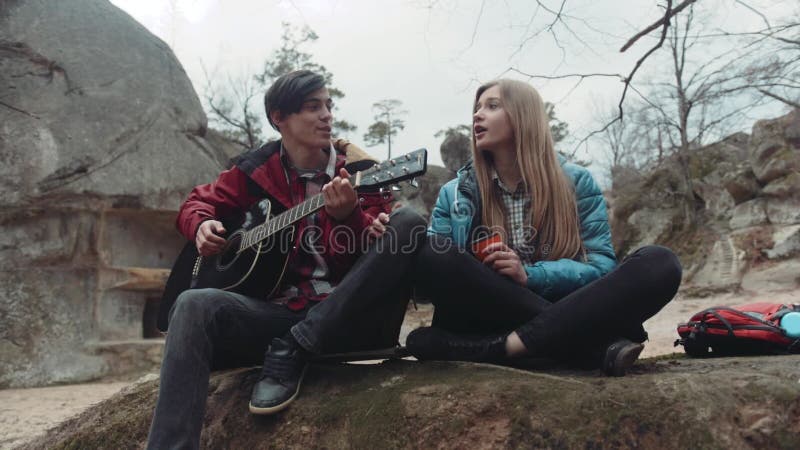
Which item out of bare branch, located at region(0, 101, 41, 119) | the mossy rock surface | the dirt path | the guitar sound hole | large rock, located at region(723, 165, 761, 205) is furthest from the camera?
large rock, located at region(723, 165, 761, 205)

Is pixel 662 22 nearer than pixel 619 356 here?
No

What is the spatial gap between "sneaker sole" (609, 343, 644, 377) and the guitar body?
1.17 metres

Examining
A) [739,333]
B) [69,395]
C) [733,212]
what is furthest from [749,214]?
[69,395]

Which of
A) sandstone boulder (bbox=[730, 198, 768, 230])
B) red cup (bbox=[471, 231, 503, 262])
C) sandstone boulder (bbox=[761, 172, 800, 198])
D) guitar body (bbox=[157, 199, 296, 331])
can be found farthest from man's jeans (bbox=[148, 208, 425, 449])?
sandstone boulder (bbox=[730, 198, 768, 230])

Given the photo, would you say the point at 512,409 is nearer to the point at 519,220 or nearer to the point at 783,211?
the point at 519,220

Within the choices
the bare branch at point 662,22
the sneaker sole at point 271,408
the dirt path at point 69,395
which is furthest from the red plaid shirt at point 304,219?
the dirt path at point 69,395

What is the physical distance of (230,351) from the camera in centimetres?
224

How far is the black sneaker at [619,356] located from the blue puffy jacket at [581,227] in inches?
12.7

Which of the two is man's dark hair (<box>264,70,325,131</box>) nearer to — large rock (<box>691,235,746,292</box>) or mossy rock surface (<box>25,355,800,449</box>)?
mossy rock surface (<box>25,355,800,449</box>)

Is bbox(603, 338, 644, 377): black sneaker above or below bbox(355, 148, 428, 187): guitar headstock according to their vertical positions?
below

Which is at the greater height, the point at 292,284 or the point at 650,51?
the point at 650,51

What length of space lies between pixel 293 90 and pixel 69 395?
5.84 meters

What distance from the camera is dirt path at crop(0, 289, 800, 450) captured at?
5.38m

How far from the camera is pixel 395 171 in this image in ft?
7.35
